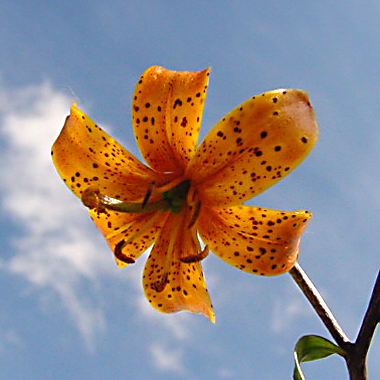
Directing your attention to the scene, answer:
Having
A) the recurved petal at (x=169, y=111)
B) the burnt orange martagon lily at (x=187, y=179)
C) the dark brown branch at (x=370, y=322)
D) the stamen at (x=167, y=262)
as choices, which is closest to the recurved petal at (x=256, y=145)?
the burnt orange martagon lily at (x=187, y=179)

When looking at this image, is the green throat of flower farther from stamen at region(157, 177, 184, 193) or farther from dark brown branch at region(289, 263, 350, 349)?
dark brown branch at region(289, 263, 350, 349)

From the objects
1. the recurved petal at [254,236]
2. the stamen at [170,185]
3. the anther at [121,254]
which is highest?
the stamen at [170,185]

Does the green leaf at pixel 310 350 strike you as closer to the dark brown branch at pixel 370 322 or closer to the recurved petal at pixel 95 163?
the dark brown branch at pixel 370 322

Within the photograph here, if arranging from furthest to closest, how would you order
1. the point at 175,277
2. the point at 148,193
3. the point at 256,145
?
the point at 175,277, the point at 148,193, the point at 256,145

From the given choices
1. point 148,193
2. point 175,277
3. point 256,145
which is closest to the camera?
point 256,145

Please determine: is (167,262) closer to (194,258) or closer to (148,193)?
(194,258)

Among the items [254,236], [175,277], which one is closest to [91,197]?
[175,277]

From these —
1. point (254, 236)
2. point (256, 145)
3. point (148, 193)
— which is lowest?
point (254, 236)

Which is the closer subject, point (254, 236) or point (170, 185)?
point (254, 236)
